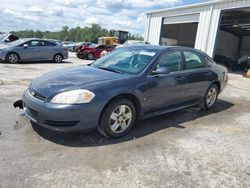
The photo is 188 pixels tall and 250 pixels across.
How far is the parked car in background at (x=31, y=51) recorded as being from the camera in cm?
1334

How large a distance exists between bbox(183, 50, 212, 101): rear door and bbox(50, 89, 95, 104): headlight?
2401mm

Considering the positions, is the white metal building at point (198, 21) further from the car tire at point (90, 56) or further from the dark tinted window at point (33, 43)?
the dark tinted window at point (33, 43)

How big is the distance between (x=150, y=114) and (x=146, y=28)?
17949 millimetres

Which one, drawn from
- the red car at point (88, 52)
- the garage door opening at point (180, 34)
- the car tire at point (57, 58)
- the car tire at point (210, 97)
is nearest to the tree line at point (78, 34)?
the garage door opening at point (180, 34)

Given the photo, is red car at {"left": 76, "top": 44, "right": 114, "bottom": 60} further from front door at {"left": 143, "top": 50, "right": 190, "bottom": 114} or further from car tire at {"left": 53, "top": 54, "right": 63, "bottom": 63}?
front door at {"left": 143, "top": 50, "right": 190, "bottom": 114}

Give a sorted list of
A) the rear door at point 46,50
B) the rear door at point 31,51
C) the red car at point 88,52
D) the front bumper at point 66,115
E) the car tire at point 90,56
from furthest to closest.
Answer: the car tire at point 90,56
the red car at point 88,52
the rear door at point 46,50
the rear door at point 31,51
the front bumper at point 66,115

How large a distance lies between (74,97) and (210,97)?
3872 millimetres

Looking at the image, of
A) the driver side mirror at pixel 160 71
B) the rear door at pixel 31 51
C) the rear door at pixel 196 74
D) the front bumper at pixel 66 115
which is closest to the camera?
the front bumper at pixel 66 115

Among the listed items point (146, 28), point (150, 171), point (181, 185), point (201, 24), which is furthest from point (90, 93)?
point (146, 28)

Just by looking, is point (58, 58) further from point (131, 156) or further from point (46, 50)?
point (131, 156)

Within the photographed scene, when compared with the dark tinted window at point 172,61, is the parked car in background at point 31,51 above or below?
below

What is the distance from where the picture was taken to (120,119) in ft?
14.1

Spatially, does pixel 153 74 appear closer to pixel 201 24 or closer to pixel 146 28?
pixel 201 24

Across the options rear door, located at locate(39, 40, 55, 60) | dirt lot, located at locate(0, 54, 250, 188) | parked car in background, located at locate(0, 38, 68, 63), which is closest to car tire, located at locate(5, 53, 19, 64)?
parked car in background, located at locate(0, 38, 68, 63)
